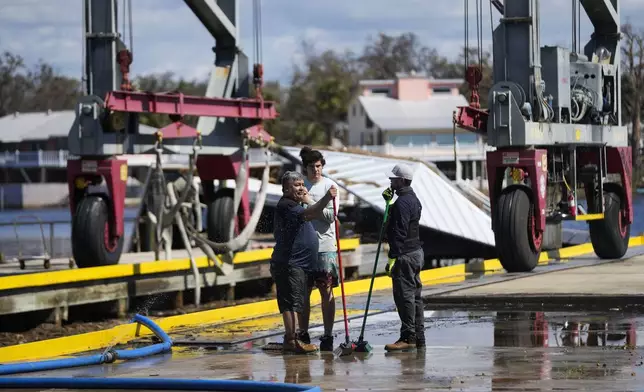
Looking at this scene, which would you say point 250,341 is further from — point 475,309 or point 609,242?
point 609,242

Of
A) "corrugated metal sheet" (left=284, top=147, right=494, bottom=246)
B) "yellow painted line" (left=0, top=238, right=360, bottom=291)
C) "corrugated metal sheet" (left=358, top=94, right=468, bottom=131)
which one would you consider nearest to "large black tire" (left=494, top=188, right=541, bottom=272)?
"yellow painted line" (left=0, top=238, right=360, bottom=291)

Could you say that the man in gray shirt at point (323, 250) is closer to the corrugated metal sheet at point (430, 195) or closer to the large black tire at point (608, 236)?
the large black tire at point (608, 236)

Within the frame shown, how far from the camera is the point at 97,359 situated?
1284 centimetres

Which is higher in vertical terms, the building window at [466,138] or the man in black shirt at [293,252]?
the building window at [466,138]

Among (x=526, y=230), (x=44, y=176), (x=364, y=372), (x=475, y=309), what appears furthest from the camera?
(x=44, y=176)

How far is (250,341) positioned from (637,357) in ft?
12.9

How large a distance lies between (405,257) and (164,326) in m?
3.67

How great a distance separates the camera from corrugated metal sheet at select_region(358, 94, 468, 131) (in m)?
115

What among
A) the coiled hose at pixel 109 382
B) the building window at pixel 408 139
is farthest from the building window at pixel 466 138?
the coiled hose at pixel 109 382

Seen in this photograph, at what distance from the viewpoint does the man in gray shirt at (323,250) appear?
13087 millimetres

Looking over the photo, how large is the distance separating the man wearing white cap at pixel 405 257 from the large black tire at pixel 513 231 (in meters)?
7.79

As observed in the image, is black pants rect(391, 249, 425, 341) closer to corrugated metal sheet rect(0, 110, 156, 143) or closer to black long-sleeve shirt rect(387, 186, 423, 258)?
black long-sleeve shirt rect(387, 186, 423, 258)

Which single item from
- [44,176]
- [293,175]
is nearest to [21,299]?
[293,175]

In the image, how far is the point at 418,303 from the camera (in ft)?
43.2
